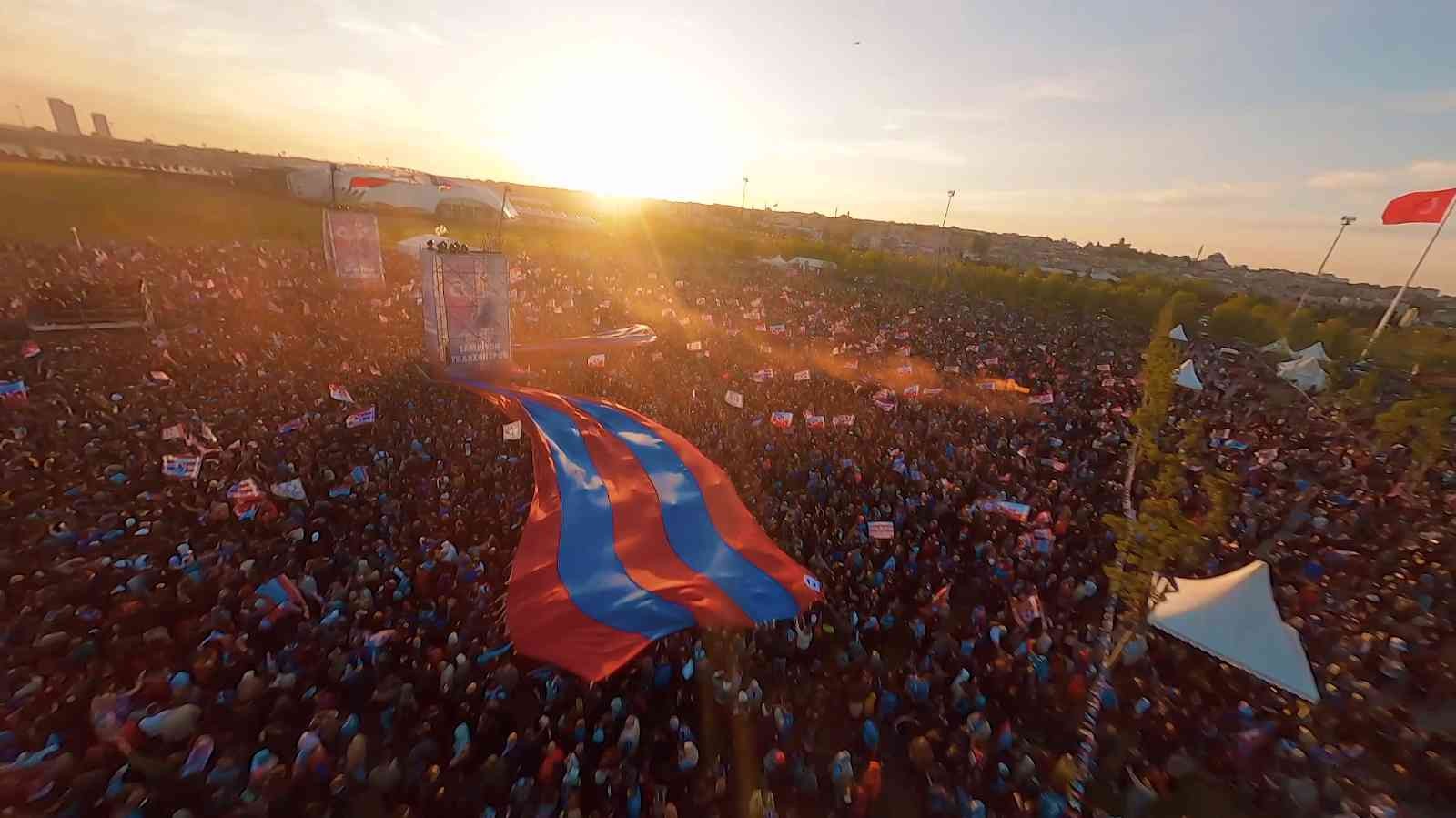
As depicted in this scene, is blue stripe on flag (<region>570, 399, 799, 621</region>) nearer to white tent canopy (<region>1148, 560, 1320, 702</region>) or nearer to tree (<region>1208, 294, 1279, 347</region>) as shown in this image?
white tent canopy (<region>1148, 560, 1320, 702</region>)

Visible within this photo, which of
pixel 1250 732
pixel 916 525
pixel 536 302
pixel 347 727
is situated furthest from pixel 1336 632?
pixel 536 302

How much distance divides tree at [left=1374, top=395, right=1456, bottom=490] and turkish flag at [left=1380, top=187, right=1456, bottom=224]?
1314 cm

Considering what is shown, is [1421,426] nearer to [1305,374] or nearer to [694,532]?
[1305,374]

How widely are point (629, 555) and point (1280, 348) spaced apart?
4163cm

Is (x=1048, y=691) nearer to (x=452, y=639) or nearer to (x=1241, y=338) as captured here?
(x=452, y=639)

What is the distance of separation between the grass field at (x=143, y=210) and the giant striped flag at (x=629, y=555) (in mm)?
30093

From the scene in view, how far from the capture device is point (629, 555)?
1043 cm

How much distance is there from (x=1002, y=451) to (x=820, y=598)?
924 cm

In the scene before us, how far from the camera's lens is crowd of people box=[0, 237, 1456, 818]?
7016 millimetres

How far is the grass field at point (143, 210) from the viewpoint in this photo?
38.1 m

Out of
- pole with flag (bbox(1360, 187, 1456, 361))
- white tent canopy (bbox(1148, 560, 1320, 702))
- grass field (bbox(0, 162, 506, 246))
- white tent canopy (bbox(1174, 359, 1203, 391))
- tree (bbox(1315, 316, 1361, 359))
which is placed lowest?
grass field (bbox(0, 162, 506, 246))

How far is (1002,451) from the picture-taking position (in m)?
16.5

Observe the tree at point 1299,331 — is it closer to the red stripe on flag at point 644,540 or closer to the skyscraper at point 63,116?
the red stripe on flag at point 644,540

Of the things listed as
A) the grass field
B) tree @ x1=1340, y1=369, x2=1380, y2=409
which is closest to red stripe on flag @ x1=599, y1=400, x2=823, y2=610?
tree @ x1=1340, y1=369, x2=1380, y2=409
